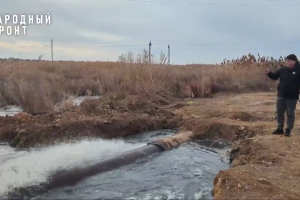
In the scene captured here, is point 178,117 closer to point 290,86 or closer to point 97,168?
point 290,86

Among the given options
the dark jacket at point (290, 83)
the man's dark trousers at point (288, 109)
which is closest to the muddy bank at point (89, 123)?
the man's dark trousers at point (288, 109)

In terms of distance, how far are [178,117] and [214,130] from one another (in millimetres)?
2084

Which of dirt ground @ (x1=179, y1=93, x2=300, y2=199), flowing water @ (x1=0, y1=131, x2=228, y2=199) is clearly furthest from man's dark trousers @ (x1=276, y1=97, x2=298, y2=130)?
flowing water @ (x1=0, y1=131, x2=228, y2=199)

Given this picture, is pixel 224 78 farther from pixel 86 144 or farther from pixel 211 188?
pixel 211 188

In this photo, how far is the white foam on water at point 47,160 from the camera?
6.08 m

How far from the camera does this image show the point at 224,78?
21609mm

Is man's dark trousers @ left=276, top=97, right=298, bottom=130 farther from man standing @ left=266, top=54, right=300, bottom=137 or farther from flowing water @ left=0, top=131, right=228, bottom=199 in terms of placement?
flowing water @ left=0, top=131, right=228, bottom=199

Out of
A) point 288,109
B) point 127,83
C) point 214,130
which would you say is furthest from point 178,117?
point 127,83

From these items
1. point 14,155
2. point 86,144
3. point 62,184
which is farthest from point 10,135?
point 62,184

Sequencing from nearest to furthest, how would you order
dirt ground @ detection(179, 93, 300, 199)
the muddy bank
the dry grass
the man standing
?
dirt ground @ detection(179, 93, 300, 199), the man standing, the muddy bank, the dry grass

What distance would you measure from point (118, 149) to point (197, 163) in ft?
6.98

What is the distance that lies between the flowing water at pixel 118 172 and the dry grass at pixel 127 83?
5226 mm

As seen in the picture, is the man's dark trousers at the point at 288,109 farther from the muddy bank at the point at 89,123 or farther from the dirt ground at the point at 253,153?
the muddy bank at the point at 89,123

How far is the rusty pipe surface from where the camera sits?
6.13 meters
